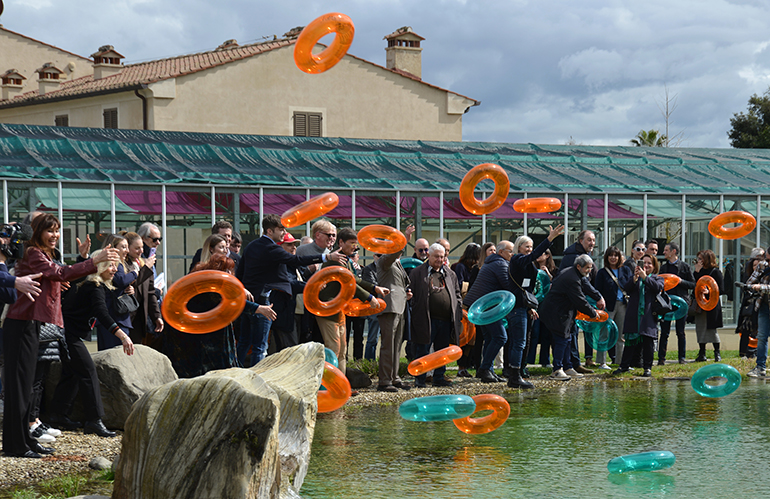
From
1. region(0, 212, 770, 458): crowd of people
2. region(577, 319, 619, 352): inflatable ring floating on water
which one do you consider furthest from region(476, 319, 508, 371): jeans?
region(577, 319, 619, 352): inflatable ring floating on water

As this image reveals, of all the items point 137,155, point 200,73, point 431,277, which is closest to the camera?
point 431,277

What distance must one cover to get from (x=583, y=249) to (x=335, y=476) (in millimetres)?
6110

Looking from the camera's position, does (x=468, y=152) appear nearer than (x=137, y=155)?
No

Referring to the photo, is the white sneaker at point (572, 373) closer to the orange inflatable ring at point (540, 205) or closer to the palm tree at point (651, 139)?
the orange inflatable ring at point (540, 205)

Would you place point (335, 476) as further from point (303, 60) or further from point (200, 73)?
point (200, 73)

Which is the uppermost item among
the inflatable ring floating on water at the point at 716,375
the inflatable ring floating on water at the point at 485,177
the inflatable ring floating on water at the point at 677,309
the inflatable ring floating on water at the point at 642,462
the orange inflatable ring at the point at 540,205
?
the inflatable ring floating on water at the point at 485,177

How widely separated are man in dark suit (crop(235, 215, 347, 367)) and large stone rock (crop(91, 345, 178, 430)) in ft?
3.72

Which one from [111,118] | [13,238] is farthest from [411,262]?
[111,118]

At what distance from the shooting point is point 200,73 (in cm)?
2766

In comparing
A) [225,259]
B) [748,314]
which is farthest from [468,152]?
[225,259]

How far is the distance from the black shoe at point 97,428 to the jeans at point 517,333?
4.91 metres

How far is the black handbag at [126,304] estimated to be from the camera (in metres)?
7.52

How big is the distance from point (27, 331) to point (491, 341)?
5.67 m

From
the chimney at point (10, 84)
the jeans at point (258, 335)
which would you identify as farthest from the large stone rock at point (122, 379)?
the chimney at point (10, 84)
